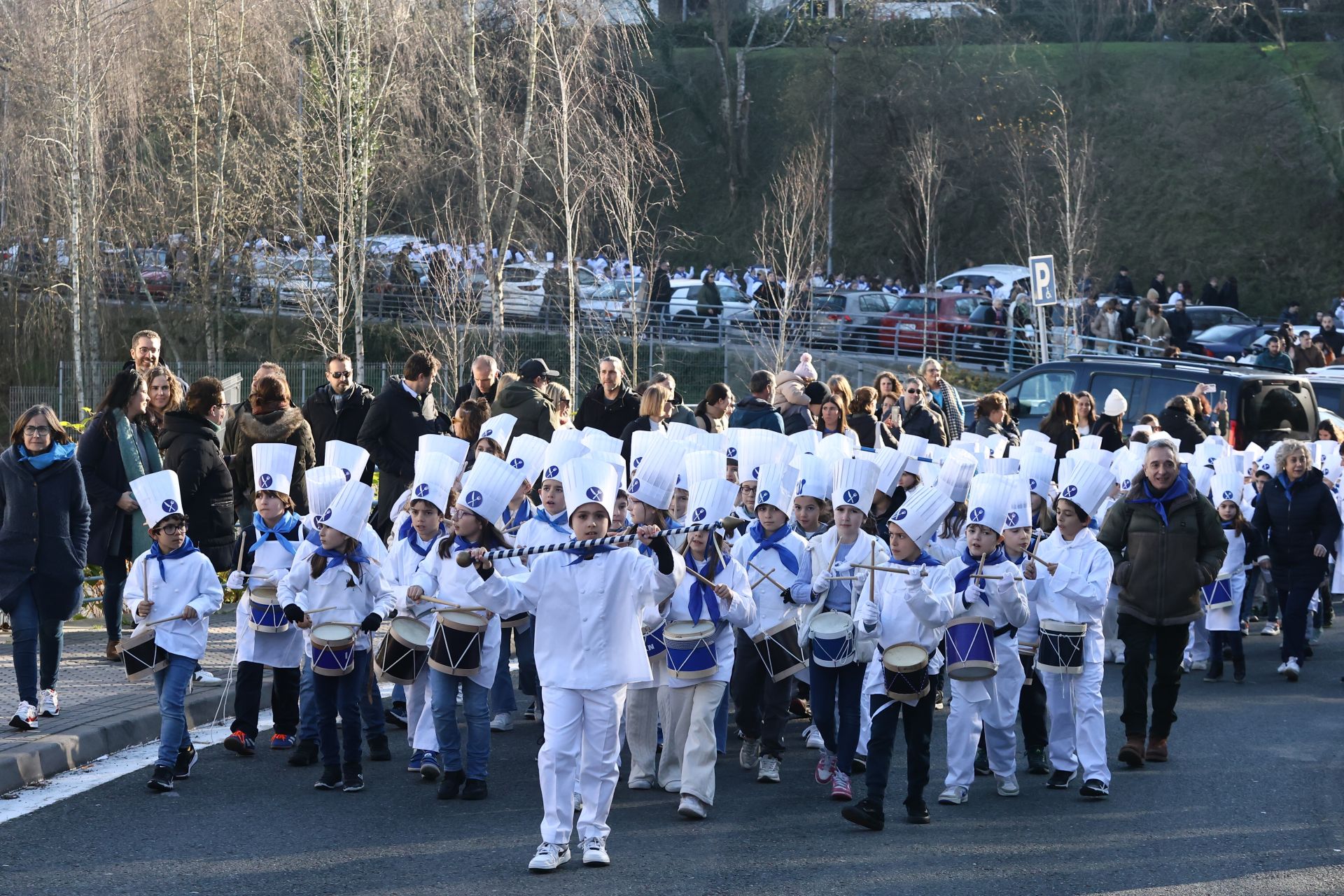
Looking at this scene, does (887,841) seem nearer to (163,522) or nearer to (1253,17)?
(163,522)

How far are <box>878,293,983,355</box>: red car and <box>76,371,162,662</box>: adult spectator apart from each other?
960 inches

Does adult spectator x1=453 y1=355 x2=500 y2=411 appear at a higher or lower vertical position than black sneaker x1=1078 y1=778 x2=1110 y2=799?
higher

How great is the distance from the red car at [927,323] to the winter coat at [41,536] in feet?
84.3

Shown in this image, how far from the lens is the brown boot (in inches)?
382

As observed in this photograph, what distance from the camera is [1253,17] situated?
6088 centimetres

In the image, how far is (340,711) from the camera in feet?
29.5

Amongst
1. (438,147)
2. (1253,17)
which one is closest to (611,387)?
(438,147)

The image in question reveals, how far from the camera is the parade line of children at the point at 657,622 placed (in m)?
7.65

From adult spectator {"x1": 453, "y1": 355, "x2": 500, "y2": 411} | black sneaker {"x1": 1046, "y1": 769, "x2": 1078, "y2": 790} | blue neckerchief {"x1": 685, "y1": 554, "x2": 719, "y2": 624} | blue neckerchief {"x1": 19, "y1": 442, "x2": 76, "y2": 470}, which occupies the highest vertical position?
adult spectator {"x1": 453, "y1": 355, "x2": 500, "y2": 411}

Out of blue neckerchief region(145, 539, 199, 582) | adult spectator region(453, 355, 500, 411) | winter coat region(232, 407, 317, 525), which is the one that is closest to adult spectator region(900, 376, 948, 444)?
adult spectator region(453, 355, 500, 411)

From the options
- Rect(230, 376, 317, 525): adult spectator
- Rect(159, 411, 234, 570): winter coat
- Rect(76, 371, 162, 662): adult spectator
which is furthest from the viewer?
Rect(230, 376, 317, 525): adult spectator

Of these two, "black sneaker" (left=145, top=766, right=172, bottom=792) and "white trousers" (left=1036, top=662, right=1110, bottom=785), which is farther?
"white trousers" (left=1036, top=662, right=1110, bottom=785)

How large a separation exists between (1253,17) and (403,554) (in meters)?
58.5

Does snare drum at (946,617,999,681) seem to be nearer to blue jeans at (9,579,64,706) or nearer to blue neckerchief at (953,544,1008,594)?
blue neckerchief at (953,544,1008,594)
